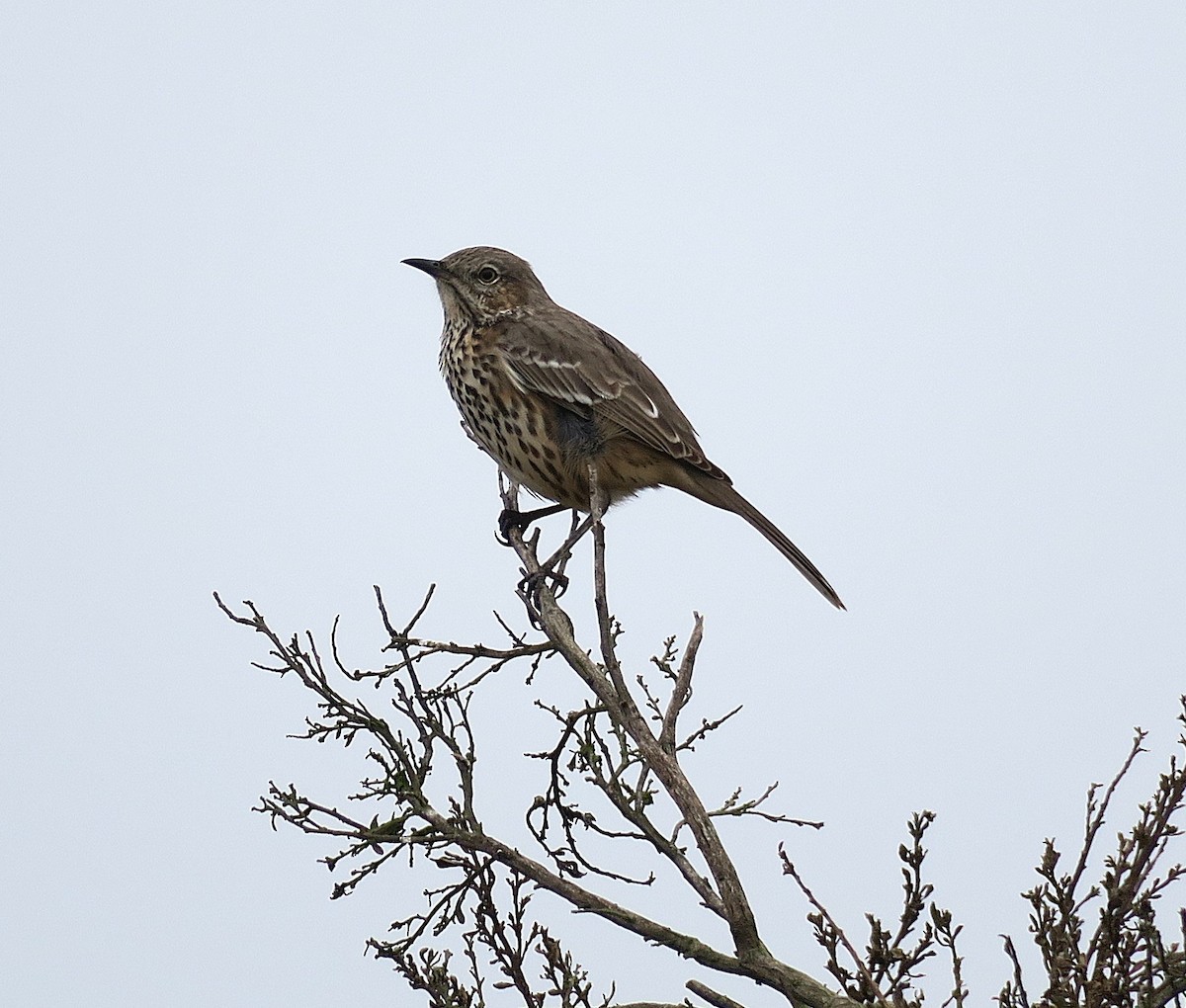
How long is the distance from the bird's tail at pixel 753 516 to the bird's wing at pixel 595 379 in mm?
73

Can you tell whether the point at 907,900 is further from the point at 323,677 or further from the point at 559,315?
the point at 559,315

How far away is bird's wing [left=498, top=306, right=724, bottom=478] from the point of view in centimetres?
621

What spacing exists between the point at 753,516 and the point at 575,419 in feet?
3.02

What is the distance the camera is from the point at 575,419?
247 inches

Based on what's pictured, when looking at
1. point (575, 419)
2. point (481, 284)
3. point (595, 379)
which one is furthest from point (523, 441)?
point (481, 284)

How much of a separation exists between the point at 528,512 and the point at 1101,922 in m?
3.73

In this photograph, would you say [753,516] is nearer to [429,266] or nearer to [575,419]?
[575,419]

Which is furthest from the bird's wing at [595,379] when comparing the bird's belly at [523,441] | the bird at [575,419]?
the bird's belly at [523,441]

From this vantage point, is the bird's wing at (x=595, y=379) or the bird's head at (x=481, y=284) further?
the bird's head at (x=481, y=284)

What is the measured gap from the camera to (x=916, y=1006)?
9.43 feet

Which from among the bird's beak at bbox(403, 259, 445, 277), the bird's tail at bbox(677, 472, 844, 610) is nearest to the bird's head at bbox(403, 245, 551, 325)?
the bird's beak at bbox(403, 259, 445, 277)

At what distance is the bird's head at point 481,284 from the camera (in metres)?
6.91

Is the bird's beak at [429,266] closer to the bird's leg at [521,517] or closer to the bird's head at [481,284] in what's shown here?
the bird's head at [481,284]

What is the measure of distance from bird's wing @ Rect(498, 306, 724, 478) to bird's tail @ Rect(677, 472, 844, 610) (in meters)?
0.07
